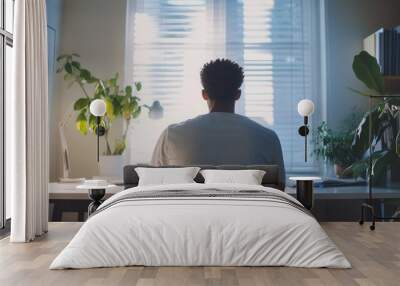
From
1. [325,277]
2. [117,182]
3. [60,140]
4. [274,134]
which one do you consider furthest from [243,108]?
[325,277]

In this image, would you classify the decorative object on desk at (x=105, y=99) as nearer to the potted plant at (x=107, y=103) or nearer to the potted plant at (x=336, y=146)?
the potted plant at (x=107, y=103)

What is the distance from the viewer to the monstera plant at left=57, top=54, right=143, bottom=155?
695 centimetres

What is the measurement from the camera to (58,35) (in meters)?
7.04

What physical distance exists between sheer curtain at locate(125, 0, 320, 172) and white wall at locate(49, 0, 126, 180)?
0.48 feet

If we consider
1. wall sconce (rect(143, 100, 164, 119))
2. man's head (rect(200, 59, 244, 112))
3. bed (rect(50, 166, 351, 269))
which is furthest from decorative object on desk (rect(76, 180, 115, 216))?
bed (rect(50, 166, 351, 269))

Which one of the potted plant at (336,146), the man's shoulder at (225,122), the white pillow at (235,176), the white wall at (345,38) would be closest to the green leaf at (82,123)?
the man's shoulder at (225,122)

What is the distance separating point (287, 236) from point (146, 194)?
1201 millimetres

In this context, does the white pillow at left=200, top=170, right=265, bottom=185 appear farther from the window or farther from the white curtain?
the window

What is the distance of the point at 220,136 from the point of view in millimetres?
6941

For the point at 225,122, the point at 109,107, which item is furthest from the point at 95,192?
the point at 225,122

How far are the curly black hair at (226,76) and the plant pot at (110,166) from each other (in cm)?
121

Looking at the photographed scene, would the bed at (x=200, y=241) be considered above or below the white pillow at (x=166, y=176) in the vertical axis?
below

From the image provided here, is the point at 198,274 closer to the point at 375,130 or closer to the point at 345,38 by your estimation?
the point at 375,130

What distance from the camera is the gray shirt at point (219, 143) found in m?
6.89
